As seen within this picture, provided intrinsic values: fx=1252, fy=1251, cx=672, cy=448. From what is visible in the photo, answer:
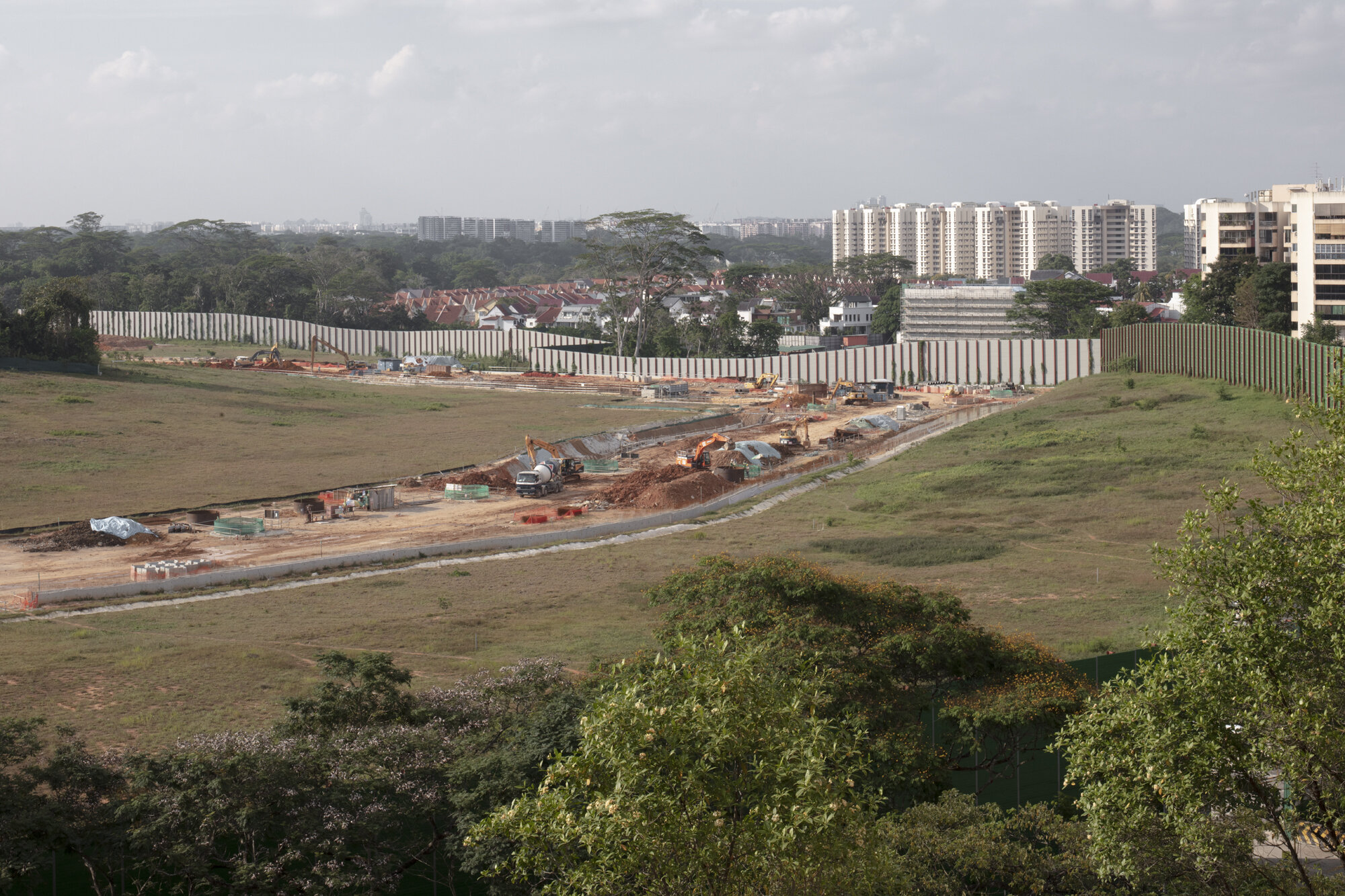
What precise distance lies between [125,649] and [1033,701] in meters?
17.2

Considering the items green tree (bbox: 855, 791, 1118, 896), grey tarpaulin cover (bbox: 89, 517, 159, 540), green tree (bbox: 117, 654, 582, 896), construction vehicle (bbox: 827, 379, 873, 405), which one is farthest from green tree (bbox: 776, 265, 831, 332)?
green tree (bbox: 855, 791, 1118, 896)

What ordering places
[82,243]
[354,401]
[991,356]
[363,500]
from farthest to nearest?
[82,243] → [991,356] → [354,401] → [363,500]

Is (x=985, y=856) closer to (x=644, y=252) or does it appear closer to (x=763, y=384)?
(x=763, y=384)

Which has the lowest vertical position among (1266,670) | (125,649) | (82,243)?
(125,649)

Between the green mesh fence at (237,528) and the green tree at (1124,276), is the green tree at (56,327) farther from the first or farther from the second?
the green tree at (1124,276)

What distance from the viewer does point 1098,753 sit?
11.3 metres

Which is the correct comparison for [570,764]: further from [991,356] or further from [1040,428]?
[991,356]

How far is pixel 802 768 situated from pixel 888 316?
4502 inches

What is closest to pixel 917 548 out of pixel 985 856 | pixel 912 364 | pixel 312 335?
pixel 985 856

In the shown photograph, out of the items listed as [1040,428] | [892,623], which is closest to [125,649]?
[892,623]

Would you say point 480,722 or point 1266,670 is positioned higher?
point 1266,670

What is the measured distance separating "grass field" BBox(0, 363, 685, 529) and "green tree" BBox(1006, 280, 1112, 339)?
133ft

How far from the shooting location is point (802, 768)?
31.5 ft

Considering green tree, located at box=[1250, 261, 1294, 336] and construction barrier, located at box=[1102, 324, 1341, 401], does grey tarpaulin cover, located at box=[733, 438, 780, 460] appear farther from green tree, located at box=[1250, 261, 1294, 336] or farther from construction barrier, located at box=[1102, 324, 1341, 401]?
green tree, located at box=[1250, 261, 1294, 336]
